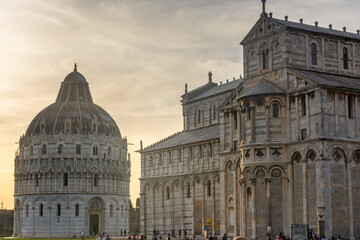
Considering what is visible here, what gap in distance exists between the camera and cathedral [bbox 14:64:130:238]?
114 m

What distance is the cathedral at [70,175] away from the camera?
11375 centimetres

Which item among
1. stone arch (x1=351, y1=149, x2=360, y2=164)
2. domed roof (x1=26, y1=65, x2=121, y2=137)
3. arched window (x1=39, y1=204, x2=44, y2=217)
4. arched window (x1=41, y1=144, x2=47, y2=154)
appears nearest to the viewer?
stone arch (x1=351, y1=149, x2=360, y2=164)

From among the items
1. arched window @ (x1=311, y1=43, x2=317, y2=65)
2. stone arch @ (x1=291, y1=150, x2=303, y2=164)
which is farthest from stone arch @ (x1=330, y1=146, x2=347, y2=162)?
arched window @ (x1=311, y1=43, x2=317, y2=65)

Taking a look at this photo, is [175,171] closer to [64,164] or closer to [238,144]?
[238,144]

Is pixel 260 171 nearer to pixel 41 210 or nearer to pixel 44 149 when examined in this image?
pixel 41 210

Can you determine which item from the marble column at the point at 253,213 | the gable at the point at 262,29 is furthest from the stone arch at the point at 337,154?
the gable at the point at 262,29

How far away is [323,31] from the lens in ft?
183

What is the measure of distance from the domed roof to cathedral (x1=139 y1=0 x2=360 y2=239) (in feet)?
206

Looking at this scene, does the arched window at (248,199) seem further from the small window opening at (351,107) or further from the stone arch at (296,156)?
the small window opening at (351,107)

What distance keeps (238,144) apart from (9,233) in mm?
94163

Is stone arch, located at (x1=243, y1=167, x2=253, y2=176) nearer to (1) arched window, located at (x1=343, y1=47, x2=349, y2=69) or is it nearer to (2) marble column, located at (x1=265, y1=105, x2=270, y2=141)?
(2) marble column, located at (x1=265, y1=105, x2=270, y2=141)

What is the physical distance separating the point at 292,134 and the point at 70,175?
2754 inches

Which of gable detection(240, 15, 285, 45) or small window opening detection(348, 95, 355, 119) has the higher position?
gable detection(240, 15, 285, 45)

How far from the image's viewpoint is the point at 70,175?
114 metres
